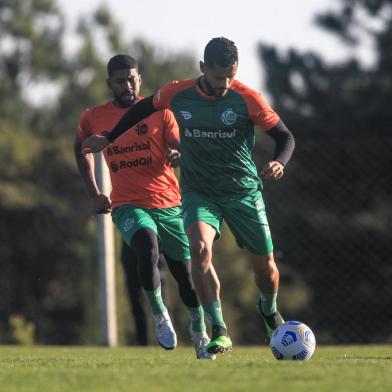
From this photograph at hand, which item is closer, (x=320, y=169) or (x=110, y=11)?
(x=320, y=169)

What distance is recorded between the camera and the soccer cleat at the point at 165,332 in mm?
8234

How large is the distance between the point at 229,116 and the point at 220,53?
488 millimetres

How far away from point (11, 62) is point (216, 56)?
1589 inches

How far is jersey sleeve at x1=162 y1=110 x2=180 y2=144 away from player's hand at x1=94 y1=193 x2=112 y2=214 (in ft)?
2.15

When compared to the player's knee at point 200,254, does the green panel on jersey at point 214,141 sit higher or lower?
higher

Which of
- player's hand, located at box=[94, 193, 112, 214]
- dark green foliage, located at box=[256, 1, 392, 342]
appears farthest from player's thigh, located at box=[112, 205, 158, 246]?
dark green foliage, located at box=[256, 1, 392, 342]

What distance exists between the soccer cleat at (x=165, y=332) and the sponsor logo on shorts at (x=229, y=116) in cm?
153

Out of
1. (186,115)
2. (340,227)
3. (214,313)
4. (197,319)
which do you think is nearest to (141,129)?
(186,115)

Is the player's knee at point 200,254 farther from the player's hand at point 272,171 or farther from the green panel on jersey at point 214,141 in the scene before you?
the player's hand at point 272,171

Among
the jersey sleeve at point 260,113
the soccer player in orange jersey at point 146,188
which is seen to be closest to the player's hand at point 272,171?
the jersey sleeve at point 260,113

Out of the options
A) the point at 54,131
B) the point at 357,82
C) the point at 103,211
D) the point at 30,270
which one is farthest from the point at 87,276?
the point at 103,211

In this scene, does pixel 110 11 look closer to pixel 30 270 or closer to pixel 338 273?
pixel 30 270

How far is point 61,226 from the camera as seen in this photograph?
118ft

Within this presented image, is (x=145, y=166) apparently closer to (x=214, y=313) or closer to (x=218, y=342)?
(x=214, y=313)
